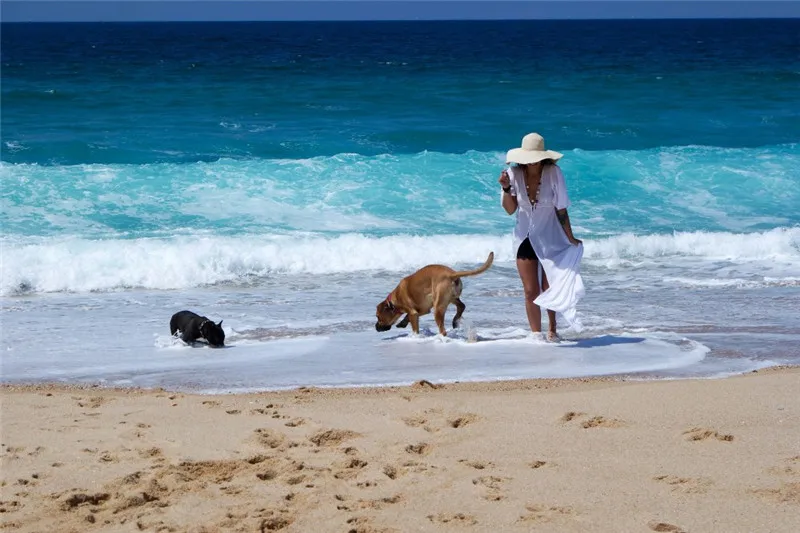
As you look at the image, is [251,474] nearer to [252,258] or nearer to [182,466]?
[182,466]

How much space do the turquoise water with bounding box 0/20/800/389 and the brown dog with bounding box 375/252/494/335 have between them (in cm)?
32

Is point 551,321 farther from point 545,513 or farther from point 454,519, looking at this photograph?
point 454,519

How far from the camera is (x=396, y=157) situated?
1638cm

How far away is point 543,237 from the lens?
6973 millimetres

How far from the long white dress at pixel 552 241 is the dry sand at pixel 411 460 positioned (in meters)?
1.29

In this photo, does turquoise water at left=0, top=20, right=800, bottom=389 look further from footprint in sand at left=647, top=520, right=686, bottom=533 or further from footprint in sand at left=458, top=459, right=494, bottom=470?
footprint in sand at left=647, top=520, right=686, bottom=533

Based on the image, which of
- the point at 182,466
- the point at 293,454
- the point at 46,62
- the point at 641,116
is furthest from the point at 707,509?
the point at 46,62

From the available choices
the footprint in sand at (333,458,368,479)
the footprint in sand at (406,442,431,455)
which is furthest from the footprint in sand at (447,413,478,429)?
the footprint in sand at (333,458,368,479)

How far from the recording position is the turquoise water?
26.8ft

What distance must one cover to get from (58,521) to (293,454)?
1143mm

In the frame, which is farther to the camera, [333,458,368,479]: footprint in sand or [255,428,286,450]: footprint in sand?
[255,428,286,450]: footprint in sand

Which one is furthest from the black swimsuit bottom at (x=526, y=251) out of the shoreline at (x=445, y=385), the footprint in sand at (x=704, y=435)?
the footprint in sand at (x=704, y=435)

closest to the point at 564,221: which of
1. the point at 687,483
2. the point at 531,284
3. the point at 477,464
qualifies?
the point at 531,284

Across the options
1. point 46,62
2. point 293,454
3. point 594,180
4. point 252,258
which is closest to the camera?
point 293,454
